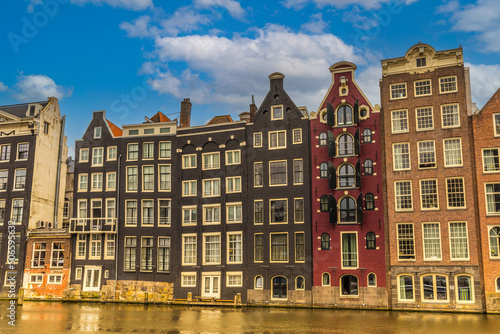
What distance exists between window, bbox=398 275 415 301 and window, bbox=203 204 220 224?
16983 mm

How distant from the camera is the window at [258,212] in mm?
45531

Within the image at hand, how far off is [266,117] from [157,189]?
12.9 m

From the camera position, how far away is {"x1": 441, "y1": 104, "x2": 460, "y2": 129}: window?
4047cm

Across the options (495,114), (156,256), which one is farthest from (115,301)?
(495,114)

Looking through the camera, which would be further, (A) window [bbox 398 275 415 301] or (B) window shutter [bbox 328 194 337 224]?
(B) window shutter [bbox 328 194 337 224]

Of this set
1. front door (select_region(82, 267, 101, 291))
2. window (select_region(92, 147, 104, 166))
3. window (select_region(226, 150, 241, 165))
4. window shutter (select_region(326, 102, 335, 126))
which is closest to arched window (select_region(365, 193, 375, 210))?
window shutter (select_region(326, 102, 335, 126))

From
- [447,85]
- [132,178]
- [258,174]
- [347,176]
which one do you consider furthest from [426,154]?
[132,178]

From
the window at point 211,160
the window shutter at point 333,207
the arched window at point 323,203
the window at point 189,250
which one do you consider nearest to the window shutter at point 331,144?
the window shutter at point 333,207

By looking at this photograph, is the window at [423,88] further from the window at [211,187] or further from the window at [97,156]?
the window at [97,156]

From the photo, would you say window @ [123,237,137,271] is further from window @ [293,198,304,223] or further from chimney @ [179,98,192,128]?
window @ [293,198,304,223]

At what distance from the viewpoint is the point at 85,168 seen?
52312mm

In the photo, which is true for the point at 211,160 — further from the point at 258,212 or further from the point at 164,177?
the point at 258,212

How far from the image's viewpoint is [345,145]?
4334 cm

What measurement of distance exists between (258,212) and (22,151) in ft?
88.8
